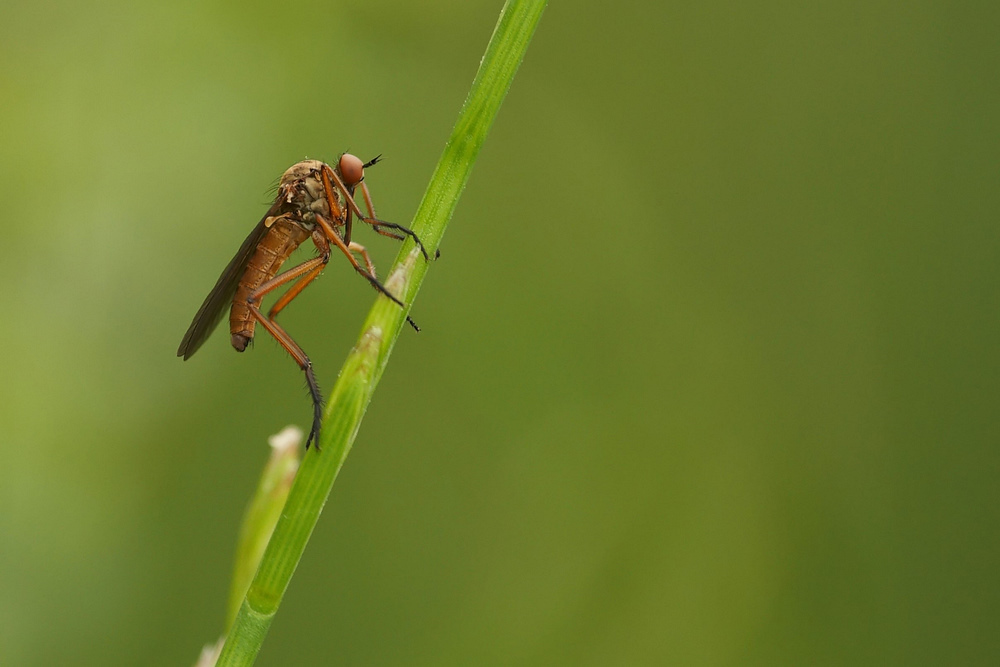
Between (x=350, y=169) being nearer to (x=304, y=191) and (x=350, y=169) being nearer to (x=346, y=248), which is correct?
(x=304, y=191)

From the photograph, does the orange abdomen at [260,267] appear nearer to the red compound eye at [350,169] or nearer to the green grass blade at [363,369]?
the red compound eye at [350,169]

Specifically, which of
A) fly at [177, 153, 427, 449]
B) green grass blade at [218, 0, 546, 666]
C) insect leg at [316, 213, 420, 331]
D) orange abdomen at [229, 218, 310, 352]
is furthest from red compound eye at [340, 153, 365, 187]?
green grass blade at [218, 0, 546, 666]

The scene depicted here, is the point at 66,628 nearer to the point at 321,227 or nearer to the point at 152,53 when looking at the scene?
the point at 321,227

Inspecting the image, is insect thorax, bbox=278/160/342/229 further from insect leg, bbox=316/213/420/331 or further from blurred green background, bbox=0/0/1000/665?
blurred green background, bbox=0/0/1000/665

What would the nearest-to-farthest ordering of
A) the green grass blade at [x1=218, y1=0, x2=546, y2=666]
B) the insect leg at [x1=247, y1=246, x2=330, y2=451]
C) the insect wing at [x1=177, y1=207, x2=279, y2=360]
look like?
the green grass blade at [x1=218, y1=0, x2=546, y2=666], the insect leg at [x1=247, y1=246, x2=330, y2=451], the insect wing at [x1=177, y1=207, x2=279, y2=360]

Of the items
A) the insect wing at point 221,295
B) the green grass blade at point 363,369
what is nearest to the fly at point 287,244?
the insect wing at point 221,295

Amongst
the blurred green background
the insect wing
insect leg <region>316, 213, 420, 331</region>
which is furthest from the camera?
the blurred green background
